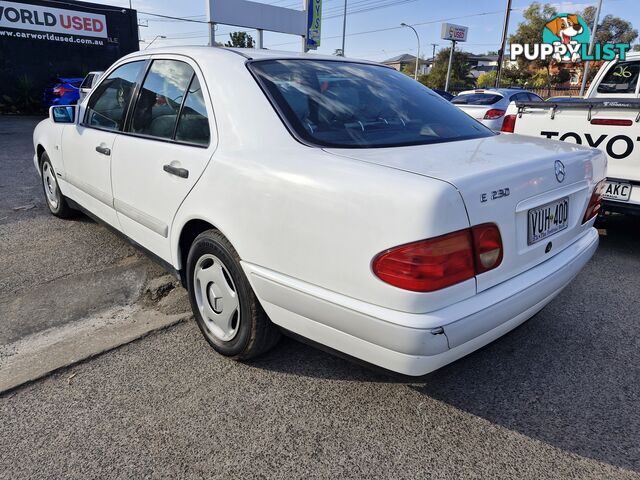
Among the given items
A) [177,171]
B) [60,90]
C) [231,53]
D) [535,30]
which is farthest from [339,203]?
[535,30]

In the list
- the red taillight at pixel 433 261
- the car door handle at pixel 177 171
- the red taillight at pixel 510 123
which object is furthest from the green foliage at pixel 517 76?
the red taillight at pixel 433 261

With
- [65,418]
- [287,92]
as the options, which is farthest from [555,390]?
[65,418]

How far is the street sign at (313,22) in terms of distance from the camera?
2592 cm

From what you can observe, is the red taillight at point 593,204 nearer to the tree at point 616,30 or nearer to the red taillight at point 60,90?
the red taillight at point 60,90

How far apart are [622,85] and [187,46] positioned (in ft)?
18.0

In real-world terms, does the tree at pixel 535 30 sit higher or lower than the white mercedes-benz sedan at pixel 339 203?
higher

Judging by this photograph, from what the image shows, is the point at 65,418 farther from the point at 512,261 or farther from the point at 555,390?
the point at 555,390

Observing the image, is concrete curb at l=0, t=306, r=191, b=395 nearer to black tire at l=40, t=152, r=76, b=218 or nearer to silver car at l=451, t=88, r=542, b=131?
black tire at l=40, t=152, r=76, b=218

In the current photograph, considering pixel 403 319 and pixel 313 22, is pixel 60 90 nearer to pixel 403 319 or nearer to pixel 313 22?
pixel 313 22

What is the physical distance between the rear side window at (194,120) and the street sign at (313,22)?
83.6 ft

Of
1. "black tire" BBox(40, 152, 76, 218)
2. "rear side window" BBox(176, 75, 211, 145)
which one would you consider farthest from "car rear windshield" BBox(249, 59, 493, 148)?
"black tire" BBox(40, 152, 76, 218)

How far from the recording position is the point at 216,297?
2.56m

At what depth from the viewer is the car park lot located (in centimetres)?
192

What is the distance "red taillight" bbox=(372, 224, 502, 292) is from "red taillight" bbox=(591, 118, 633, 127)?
9.42 ft
